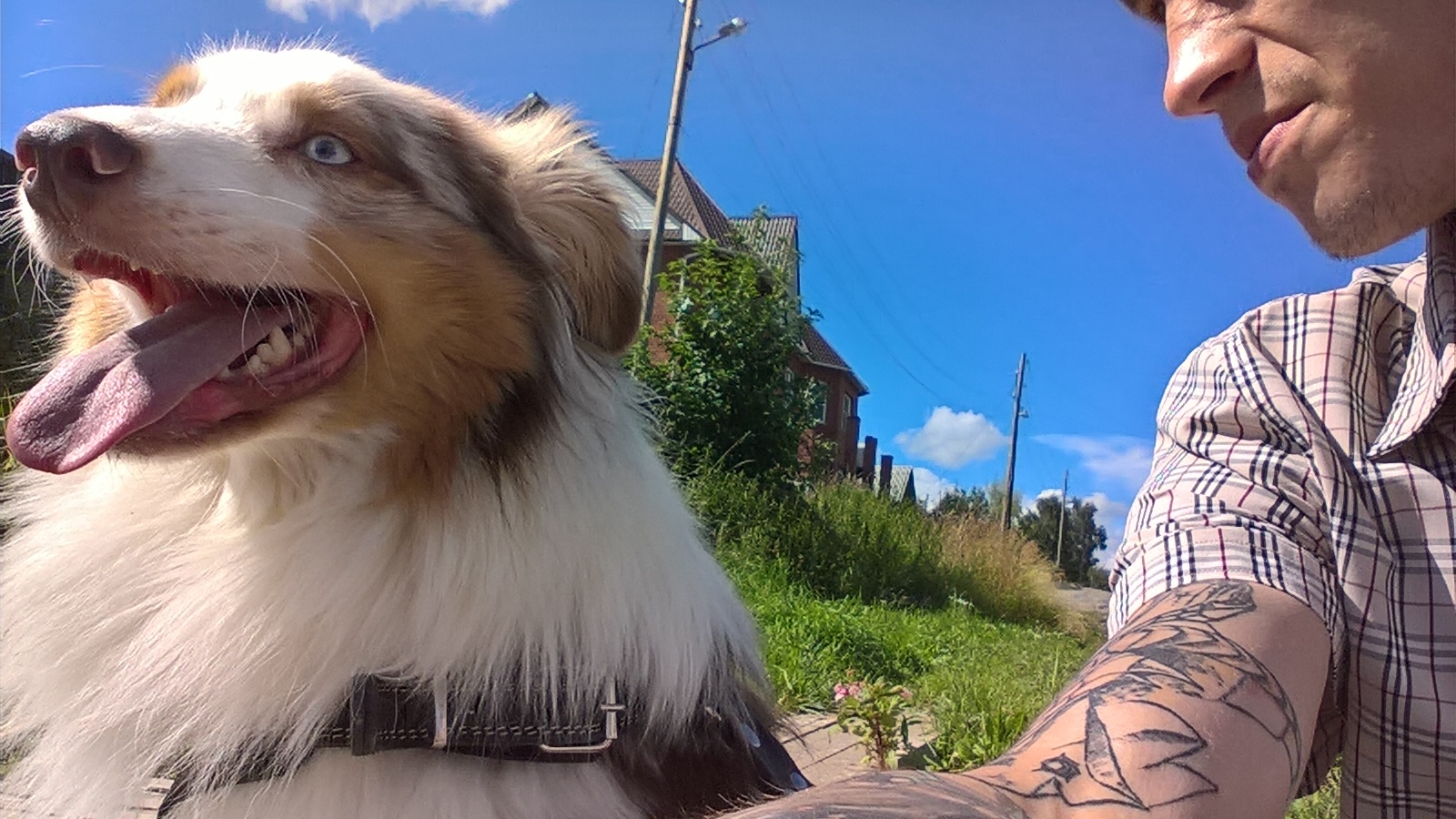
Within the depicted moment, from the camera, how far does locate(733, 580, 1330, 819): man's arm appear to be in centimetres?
97

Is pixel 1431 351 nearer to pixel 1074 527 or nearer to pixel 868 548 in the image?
pixel 868 548

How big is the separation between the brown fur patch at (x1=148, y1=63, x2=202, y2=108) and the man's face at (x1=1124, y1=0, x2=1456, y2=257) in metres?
1.96

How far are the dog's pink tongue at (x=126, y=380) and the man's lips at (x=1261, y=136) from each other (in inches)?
67.6

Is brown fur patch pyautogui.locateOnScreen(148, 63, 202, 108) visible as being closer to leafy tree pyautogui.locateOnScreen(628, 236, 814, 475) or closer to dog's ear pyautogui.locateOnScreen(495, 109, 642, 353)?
dog's ear pyautogui.locateOnScreen(495, 109, 642, 353)

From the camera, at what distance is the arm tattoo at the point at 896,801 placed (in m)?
0.89

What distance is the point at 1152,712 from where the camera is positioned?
3.75 feet

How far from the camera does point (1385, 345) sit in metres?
1.66

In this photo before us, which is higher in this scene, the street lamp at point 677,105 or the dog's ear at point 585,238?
the street lamp at point 677,105

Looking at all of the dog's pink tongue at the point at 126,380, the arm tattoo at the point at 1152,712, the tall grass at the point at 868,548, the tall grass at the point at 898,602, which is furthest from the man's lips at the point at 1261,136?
the tall grass at the point at 868,548

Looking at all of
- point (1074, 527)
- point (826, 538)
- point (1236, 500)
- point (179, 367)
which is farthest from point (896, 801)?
point (1074, 527)

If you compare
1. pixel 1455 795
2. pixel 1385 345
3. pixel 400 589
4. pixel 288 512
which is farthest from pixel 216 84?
pixel 1455 795

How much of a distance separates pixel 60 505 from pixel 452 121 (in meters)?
1.21

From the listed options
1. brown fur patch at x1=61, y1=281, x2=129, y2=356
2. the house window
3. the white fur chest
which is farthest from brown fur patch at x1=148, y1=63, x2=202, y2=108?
the house window

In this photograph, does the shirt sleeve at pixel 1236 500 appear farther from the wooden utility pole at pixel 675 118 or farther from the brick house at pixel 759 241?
the wooden utility pole at pixel 675 118
